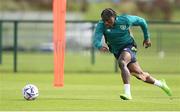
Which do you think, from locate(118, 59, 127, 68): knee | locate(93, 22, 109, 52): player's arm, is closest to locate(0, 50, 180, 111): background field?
locate(118, 59, 127, 68): knee

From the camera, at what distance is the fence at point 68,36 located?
30289 mm

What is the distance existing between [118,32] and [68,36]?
78.9 feet

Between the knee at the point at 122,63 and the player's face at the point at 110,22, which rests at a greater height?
the player's face at the point at 110,22

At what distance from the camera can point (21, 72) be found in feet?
95.8

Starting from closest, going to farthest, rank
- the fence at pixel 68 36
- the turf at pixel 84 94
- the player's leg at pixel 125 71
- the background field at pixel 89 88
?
the turf at pixel 84 94 < the background field at pixel 89 88 < the player's leg at pixel 125 71 < the fence at pixel 68 36

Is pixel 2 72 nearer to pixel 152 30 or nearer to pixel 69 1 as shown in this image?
pixel 152 30

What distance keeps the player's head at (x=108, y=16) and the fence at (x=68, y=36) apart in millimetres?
11668

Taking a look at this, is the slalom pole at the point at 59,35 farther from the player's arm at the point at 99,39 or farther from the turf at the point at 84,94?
the player's arm at the point at 99,39

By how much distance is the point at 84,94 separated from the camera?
19312 mm

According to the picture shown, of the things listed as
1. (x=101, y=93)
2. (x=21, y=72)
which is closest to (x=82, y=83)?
(x=101, y=93)

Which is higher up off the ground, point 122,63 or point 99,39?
point 99,39

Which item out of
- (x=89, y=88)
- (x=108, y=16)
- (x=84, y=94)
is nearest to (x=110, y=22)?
(x=108, y=16)

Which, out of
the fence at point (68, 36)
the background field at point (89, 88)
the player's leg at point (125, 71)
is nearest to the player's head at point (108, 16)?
the player's leg at point (125, 71)

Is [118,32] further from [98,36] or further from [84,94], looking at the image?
[84,94]
